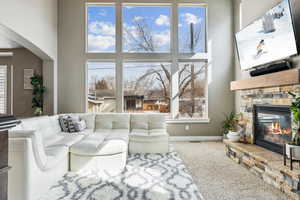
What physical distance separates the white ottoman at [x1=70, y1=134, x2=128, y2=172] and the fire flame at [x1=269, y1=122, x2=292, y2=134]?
8.05ft

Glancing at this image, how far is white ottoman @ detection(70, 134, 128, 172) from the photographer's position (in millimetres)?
2947

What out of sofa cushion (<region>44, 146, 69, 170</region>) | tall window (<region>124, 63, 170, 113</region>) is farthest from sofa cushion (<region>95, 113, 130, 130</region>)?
sofa cushion (<region>44, 146, 69, 170</region>)

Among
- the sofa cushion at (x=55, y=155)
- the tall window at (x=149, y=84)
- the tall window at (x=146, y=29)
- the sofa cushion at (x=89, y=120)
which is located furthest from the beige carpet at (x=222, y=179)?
the tall window at (x=146, y=29)

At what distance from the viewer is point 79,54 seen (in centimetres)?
522

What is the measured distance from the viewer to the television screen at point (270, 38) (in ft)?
9.22

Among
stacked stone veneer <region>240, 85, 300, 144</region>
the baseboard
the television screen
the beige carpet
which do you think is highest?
the television screen

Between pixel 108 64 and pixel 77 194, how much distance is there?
12.1ft

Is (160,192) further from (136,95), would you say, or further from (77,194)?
(136,95)

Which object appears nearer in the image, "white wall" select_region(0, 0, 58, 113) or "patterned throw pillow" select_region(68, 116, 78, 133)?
"white wall" select_region(0, 0, 58, 113)

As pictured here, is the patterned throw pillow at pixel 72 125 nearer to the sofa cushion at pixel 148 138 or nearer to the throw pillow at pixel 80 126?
the throw pillow at pixel 80 126

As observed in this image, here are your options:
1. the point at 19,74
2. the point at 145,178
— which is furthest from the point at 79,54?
the point at 145,178

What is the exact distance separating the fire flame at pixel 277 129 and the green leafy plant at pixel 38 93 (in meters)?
4.98

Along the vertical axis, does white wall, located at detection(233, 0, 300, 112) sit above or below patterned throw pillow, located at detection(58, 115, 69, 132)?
above

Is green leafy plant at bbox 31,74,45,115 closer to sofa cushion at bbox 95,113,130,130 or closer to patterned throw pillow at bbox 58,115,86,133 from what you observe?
patterned throw pillow at bbox 58,115,86,133
